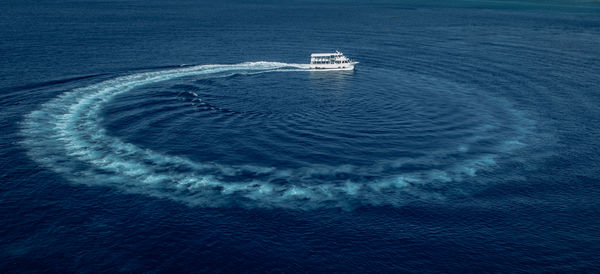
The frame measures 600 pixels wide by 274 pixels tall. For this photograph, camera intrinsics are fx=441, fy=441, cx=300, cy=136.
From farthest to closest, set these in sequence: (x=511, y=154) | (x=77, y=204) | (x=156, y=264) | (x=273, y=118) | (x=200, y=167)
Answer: (x=273, y=118)
(x=511, y=154)
(x=200, y=167)
(x=77, y=204)
(x=156, y=264)

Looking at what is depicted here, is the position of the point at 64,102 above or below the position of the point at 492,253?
above

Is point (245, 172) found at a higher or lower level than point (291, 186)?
higher

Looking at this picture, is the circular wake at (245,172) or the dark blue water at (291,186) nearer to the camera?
the dark blue water at (291,186)

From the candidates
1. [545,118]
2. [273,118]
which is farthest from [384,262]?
[545,118]

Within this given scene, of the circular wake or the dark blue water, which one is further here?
the circular wake

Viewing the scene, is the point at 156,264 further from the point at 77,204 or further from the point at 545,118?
the point at 545,118

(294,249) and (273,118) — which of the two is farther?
(273,118)

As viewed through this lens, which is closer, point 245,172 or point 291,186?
point 291,186

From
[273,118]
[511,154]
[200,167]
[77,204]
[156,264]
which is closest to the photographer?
[156,264]
